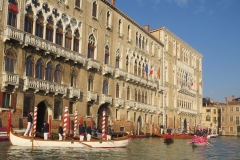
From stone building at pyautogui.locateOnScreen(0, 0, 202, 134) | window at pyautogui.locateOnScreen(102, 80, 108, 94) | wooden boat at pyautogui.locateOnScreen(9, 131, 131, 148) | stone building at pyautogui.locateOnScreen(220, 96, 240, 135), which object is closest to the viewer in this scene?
wooden boat at pyautogui.locateOnScreen(9, 131, 131, 148)

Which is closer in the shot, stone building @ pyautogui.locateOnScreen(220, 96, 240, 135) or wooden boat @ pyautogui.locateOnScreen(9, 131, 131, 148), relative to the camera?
wooden boat @ pyautogui.locateOnScreen(9, 131, 131, 148)

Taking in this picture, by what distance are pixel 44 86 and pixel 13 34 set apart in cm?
382

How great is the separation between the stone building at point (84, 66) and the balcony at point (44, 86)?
62 mm

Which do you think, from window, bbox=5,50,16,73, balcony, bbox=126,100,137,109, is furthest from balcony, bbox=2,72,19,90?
balcony, bbox=126,100,137,109

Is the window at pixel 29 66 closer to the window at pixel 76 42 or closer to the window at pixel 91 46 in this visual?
the window at pixel 76 42

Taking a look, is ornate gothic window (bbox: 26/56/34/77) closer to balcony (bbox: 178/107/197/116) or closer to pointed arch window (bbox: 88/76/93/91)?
pointed arch window (bbox: 88/76/93/91)

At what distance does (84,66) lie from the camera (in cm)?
2448

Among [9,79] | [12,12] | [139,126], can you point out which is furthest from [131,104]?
[12,12]

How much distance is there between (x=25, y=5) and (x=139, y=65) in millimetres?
16015

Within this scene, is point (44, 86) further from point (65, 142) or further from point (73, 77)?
point (65, 142)

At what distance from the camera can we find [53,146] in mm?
16141

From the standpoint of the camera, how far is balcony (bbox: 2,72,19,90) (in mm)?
17750

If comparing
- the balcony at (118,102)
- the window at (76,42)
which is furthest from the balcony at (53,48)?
the balcony at (118,102)

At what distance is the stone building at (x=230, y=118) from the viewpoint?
63281 millimetres
